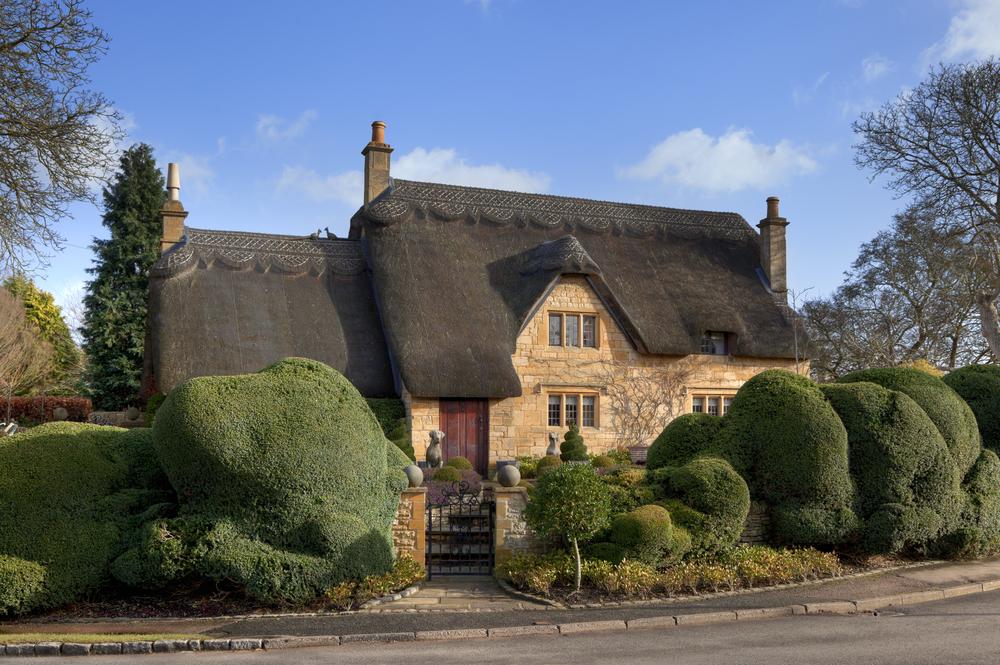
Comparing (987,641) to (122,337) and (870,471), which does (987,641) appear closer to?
(870,471)

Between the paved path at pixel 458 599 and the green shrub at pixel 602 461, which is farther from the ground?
the green shrub at pixel 602 461

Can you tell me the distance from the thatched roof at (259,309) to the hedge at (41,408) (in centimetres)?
925

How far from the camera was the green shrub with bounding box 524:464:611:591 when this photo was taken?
12.0m

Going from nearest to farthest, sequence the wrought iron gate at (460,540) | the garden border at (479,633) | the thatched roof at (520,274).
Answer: the garden border at (479,633) → the wrought iron gate at (460,540) → the thatched roof at (520,274)

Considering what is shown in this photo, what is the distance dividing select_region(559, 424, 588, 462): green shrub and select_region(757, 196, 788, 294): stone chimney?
11.3 metres

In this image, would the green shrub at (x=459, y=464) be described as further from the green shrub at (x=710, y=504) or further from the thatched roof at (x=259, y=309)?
the green shrub at (x=710, y=504)

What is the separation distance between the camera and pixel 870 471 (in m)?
14.2

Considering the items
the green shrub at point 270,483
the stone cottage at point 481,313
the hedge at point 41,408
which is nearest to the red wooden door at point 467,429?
the stone cottage at point 481,313

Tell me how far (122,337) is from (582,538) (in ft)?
93.1

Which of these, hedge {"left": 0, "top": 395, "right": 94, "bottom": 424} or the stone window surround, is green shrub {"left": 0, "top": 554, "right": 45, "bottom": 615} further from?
hedge {"left": 0, "top": 395, "right": 94, "bottom": 424}

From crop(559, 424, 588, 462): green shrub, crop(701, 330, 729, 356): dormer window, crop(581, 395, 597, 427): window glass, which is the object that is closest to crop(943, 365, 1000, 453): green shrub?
crop(559, 424, 588, 462): green shrub

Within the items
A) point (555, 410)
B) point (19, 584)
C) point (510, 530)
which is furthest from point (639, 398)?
point (19, 584)

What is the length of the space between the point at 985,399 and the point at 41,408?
30.6 m

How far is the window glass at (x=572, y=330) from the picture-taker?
995 inches
